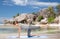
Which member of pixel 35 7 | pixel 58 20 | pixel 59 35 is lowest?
pixel 59 35

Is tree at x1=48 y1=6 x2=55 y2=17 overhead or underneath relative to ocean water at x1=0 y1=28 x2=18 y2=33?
overhead

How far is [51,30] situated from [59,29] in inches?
5.2

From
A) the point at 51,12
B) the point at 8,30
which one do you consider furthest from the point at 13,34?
the point at 51,12

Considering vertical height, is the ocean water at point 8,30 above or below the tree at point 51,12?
below

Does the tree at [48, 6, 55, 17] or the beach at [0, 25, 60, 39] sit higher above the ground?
the tree at [48, 6, 55, 17]

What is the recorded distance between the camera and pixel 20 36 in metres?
3.40

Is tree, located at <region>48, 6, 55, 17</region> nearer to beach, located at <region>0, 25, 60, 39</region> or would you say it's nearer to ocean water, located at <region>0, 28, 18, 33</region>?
beach, located at <region>0, 25, 60, 39</region>

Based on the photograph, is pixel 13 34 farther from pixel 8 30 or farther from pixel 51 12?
pixel 51 12

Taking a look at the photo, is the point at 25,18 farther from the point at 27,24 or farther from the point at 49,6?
the point at 49,6

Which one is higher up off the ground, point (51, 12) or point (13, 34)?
point (51, 12)

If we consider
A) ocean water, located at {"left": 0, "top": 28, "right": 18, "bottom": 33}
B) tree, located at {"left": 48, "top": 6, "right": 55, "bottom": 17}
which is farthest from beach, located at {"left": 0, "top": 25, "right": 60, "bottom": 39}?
tree, located at {"left": 48, "top": 6, "right": 55, "bottom": 17}

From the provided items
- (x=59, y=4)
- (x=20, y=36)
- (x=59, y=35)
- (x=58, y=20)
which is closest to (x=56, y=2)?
(x=59, y=4)

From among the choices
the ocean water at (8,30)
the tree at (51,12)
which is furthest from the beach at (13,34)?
the tree at (51,12)

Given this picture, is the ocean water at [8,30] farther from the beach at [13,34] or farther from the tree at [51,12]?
the tree at [51,12]
